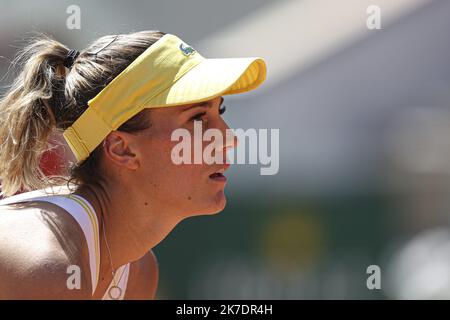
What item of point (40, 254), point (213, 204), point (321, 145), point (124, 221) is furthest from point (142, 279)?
point (321, 145)

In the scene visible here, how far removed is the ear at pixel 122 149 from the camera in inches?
76.4

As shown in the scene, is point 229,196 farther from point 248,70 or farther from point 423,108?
point 248,70

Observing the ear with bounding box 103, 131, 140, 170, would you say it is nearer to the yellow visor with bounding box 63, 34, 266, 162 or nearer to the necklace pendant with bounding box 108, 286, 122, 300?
the yellow visor with bounding box 63, 34, 266, 162

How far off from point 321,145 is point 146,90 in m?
3.12

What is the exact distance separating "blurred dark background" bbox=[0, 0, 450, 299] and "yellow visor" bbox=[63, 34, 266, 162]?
2.07m

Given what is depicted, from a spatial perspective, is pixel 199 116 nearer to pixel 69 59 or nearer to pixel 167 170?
pixel 167 170

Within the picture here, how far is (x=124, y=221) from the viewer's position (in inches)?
78.2

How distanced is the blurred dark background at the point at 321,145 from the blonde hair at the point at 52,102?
1958mm

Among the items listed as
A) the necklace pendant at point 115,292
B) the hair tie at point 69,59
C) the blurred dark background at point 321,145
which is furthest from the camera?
the blurred dark background at point 321,145

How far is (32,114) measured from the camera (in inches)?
77.0

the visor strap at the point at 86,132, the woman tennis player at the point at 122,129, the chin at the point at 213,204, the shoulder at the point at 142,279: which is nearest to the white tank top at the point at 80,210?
the woman tennis player at the point at 122,129

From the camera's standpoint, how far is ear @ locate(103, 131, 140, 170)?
1939 mm

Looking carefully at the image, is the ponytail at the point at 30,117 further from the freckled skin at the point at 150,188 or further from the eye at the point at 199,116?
the eye at the point at 199,116
